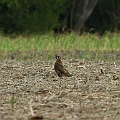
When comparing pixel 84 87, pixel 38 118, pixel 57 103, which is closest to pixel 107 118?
pixel 38 118

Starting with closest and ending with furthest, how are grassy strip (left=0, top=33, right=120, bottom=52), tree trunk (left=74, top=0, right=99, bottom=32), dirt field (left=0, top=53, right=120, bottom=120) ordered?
dirt field (left=0, top=53, right=120, bottom=120), grassy strip (left=0, top=33, right=120, bottom=52), tree trunk (left=74, top=0, right=99, bottom=32)

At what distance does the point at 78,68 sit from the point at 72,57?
14.1ft

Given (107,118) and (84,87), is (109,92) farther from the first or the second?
(107,118)

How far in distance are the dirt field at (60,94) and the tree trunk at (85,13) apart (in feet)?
82.0

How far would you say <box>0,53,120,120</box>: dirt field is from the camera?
7230 mm

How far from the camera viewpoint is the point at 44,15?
1446 inches

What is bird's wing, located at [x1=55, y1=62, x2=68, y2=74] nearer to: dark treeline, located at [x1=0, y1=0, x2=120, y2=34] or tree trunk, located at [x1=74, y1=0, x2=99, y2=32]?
dark treeline, located at [x1=0, y1=0, x2=120, y2=34]

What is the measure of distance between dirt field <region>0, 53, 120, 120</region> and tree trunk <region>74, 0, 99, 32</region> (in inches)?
984

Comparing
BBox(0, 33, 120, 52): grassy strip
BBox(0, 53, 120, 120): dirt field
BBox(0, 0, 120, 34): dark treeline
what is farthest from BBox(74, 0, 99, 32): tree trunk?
BBox(0, 53, 120, 120): dirt field

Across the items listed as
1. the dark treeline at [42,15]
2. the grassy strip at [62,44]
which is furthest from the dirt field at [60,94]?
the dark treeline at [42,15]

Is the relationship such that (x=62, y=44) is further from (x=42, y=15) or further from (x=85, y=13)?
(x=85, y=13)

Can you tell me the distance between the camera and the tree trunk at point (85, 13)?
125ft

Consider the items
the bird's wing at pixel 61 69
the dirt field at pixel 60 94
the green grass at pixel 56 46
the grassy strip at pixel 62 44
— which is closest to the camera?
the dirt field at pixel 60 94

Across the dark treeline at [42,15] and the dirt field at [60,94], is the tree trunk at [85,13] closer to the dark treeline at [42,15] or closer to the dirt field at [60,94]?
the dark treeline at [42,15]
